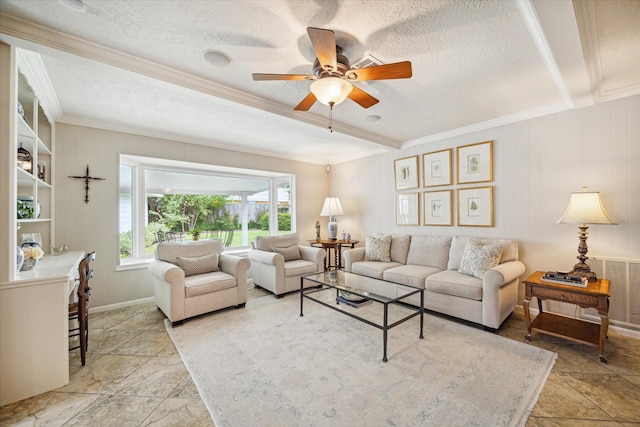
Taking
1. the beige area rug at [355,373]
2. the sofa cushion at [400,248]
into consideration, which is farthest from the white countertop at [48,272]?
the sofa cushion at [400,248]

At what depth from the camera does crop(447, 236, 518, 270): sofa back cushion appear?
316 cm

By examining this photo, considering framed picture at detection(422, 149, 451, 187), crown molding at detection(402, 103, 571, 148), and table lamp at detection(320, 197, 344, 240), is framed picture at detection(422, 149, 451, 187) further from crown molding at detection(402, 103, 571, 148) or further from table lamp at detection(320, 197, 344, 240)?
table lamp at detection(320, 197, 344, 240)

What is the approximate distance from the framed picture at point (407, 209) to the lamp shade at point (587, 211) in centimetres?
193

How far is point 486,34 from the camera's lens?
5.93ft

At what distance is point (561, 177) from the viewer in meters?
2.99

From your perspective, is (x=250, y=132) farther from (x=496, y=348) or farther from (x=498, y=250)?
(x=496, y=348)

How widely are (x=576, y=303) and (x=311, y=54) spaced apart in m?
3.02

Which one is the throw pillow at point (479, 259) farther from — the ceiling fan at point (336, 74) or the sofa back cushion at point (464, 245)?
the ceiling fan at point (336, 74)

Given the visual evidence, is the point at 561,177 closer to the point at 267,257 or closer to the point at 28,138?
the point at 267,257

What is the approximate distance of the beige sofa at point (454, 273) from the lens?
8.80 feet

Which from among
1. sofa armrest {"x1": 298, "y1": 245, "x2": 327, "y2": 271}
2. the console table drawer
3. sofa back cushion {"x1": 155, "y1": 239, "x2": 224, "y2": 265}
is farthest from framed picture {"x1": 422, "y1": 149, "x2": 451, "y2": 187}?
sofa back cushion {"x1": 155, "y1": 239, "x2": 224, "y2": 265}

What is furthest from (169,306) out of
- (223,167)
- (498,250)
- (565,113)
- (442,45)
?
(565,113)

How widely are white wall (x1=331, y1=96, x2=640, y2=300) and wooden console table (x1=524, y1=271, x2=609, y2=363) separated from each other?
0.54m

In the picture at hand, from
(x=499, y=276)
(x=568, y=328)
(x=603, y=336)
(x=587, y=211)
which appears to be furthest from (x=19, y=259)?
(x=587, y=211)
